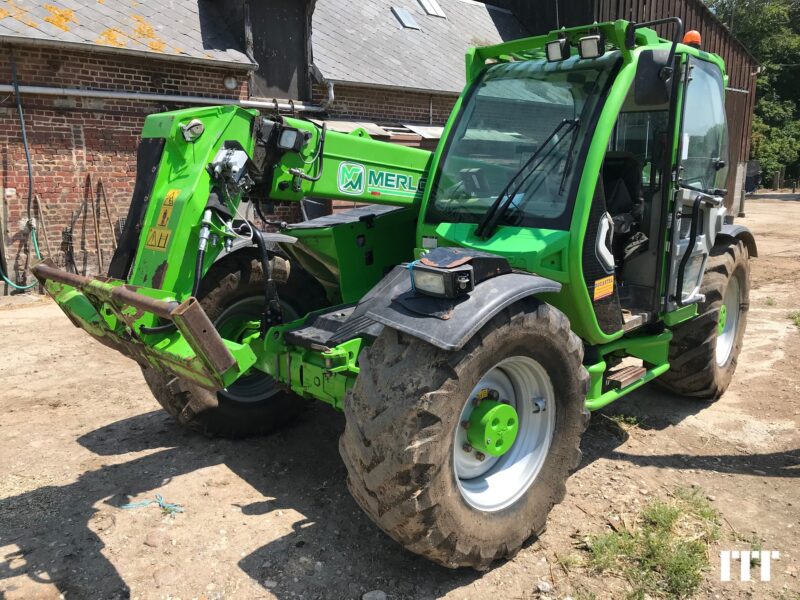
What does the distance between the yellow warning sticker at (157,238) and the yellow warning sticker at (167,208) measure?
0.03 m

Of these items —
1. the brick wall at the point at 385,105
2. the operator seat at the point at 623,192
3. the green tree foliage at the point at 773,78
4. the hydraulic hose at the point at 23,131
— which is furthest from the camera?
the green tree foliage at the point at 773,78

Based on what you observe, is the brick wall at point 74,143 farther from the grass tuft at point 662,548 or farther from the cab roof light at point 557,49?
the grass tuft at point 662,548

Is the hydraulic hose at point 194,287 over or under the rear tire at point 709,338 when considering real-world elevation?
over

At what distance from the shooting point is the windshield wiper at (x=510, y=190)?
3598 mm

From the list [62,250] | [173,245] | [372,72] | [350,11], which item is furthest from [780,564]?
[350,11]

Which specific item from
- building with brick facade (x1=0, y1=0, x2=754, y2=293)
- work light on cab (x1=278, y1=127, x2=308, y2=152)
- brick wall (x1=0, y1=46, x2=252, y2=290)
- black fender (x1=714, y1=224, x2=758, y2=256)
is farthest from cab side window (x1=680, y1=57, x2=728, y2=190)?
brick wall (x1=0, y1=46, x2=252, y2=290)

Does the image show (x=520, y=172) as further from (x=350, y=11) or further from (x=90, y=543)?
(x=350, y=11)

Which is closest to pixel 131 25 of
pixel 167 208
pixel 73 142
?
pixel 73 142

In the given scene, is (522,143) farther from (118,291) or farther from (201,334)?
(118,291)

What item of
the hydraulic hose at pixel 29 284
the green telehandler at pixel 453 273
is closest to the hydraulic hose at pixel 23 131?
the hydraulic hose at pixel 29 284

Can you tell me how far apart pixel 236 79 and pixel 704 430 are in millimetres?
9332

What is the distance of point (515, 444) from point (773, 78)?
40.0 meters

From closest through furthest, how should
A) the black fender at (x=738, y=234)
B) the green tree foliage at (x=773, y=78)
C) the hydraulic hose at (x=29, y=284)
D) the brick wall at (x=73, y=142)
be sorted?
1. the black fender at (x=738, y=234)
2. the brick wall at (x=73, y=142)
3. the hydraulic hose at (x=29, y=284)
4. the green tree foliage at (x=773, y=78)

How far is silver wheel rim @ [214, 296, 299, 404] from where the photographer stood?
164 inches
